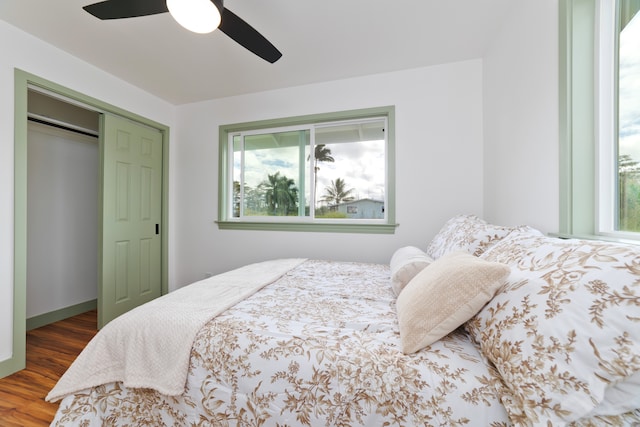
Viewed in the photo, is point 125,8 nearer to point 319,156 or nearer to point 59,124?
point 319,156

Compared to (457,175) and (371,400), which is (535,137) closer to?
(457,175)

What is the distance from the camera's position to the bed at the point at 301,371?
709 millimetres

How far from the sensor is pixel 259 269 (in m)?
1.90

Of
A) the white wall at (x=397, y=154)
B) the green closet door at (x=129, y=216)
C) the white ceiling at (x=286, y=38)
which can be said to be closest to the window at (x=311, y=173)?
the white wall at (x=397, y=154)

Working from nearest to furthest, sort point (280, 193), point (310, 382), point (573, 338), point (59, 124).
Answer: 1. point (573, 338)
2. point (310, 382)
3. point (59, 124)
4. point (280, 193)

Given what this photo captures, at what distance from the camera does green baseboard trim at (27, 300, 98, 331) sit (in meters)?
2.50

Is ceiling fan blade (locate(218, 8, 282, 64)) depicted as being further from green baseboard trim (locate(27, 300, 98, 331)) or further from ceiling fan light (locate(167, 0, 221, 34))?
green baseboard trim (locate(27, 300, 98, 331))

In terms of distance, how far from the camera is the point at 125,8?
4.45 ft

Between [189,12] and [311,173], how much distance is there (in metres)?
1.73

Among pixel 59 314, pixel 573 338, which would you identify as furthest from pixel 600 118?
pixel 59 314

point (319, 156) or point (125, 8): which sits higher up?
point (125, 8)

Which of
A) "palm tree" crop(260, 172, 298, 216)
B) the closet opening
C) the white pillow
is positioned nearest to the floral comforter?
the white pillow

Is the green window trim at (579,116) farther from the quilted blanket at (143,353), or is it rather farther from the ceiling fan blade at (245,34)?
the quilted blanket at (143,353)

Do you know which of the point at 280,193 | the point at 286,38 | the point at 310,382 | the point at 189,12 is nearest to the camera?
the point at 310,382
